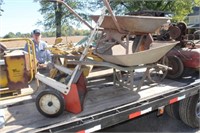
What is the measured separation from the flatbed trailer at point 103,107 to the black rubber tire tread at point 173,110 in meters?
0.37

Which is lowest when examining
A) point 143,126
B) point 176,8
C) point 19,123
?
point 143,126

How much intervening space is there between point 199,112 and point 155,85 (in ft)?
3.26

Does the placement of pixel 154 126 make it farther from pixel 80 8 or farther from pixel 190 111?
pixel 80 8

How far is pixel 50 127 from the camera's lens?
2389mm

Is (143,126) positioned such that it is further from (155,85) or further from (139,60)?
(139,60)

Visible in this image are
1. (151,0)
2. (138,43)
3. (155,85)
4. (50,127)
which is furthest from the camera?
(151,0)

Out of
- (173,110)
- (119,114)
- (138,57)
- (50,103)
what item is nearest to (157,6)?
(173,110)

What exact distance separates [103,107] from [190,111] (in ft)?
5.78

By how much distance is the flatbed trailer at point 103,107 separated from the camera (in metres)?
2.55

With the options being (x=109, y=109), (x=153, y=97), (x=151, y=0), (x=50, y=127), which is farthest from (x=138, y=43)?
(x=151, y=0)

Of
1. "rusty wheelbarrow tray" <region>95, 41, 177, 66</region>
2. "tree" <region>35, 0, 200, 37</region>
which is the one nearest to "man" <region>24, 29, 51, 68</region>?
"rusty wheelbarrow tray" <region>95, 41, 177, 66</region>

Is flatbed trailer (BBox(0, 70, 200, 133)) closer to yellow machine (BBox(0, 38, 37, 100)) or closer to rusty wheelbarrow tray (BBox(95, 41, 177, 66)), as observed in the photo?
yellow machine (BBox(0, 38, 37, 100))

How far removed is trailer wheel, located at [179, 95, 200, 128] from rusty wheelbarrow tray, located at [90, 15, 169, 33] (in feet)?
4.63

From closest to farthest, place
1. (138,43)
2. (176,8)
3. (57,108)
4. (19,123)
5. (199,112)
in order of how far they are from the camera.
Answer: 1. (19,123)
2. (57,108)
3. (138,43)
4. (199,112)
5. (176,8)
